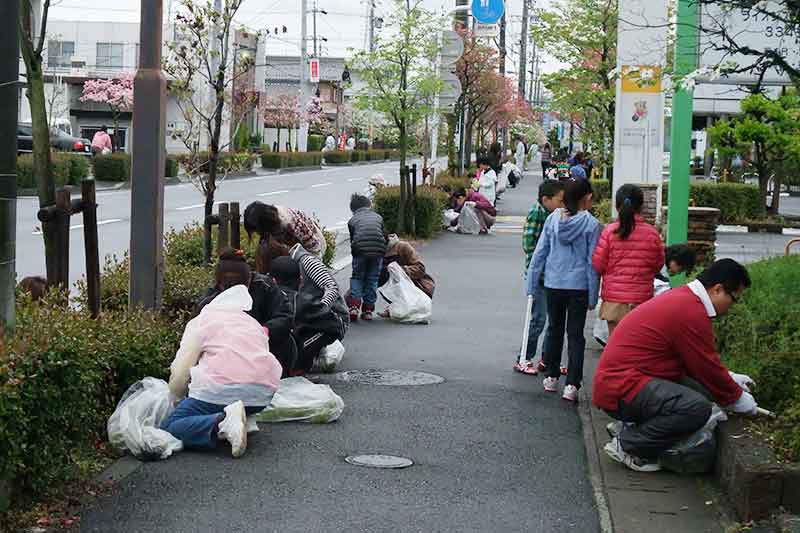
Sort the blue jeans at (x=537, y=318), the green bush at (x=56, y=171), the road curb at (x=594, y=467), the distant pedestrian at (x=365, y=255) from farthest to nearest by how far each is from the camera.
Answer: the green bush at (x=56, y=171) → the distant pedestrian at (x=365, y=255) → the blue jeans at (x=537, y=318) → the road curb at (x=594, y=467)

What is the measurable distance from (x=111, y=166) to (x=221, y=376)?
31.7 metres

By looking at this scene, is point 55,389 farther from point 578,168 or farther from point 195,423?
point 578,168

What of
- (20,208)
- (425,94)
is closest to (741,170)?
(425,94)

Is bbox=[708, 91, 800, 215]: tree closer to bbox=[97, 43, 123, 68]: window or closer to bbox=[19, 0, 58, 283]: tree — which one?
bbox=[19, 0, 58, 283]: tree

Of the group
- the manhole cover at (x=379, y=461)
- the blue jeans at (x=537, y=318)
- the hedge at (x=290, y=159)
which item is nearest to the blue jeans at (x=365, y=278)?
the blue jeans at (x=537, y=318)

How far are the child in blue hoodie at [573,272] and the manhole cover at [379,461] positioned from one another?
2365mm

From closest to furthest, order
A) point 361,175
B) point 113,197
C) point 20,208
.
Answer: point 20,208, point 113,197, point 361,175

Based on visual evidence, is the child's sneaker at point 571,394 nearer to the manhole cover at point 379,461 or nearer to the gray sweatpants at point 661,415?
the gray sweatpants at point 661,415

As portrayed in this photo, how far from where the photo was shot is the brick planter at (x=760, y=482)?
5.93 metres

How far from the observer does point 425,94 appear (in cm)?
2498

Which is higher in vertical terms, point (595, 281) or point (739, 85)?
point (739, 85)

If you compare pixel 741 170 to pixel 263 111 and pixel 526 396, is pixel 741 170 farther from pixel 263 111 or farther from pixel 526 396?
pixel 263 111

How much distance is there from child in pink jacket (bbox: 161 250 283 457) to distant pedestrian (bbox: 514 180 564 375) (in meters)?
3.24

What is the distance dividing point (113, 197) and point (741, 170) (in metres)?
18.1
